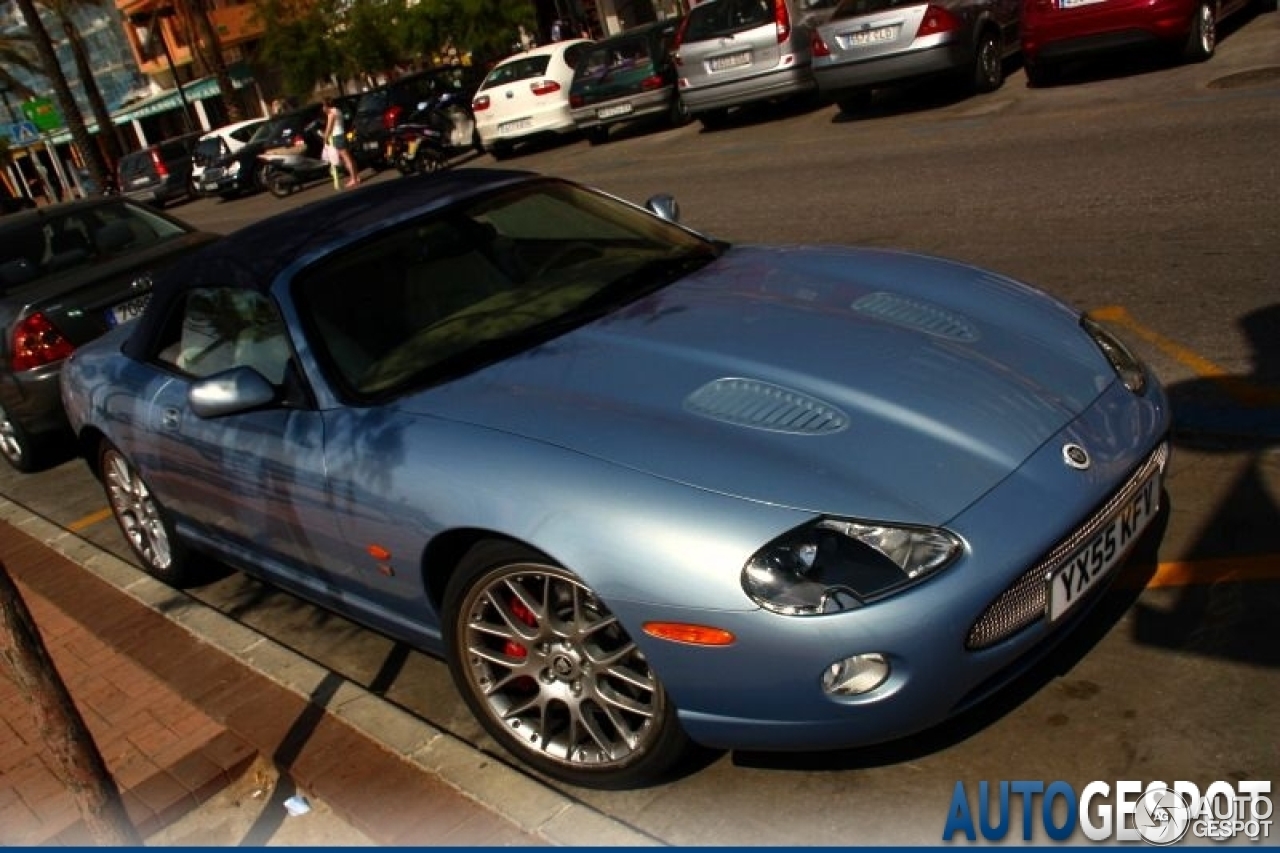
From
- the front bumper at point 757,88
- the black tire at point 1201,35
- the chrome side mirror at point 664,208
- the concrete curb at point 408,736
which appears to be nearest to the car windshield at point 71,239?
the concrete curb at point 408,736

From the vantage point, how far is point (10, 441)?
838 centimetres

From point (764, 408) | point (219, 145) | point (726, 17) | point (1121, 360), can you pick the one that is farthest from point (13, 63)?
point (1121, 360)

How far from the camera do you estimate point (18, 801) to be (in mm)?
4074

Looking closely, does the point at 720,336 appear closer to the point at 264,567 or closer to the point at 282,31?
the point at 264,567

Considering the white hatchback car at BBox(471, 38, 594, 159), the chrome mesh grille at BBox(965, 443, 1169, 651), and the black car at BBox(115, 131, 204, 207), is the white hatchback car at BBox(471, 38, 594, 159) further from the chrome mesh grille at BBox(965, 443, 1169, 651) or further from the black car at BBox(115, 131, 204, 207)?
the chrome mesh grille at BBox(965, 443, 1169, 651)

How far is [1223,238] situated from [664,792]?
5079 mm

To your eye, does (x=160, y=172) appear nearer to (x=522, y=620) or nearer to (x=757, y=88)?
(x=757, y=88)

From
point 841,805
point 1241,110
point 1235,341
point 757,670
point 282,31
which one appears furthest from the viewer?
point 282,31

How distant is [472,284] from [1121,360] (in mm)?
2081

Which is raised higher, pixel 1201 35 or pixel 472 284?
pixel 472 284

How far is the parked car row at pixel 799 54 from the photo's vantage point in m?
12.7

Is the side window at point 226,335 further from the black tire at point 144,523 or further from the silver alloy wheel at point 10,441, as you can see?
the silver alloy wheel at point 10,441

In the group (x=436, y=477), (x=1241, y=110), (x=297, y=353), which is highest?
(x=297, y=353)

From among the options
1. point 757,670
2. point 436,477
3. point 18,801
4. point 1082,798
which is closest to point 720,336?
point 436,477
